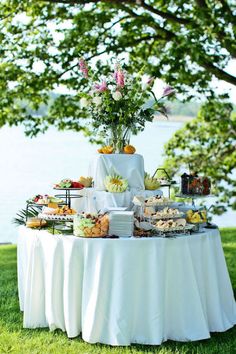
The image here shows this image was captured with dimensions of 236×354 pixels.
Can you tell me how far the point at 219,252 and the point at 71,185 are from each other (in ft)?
4.48

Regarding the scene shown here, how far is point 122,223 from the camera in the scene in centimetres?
474

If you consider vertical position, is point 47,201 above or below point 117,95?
below

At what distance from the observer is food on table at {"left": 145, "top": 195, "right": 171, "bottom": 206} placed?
5.03m

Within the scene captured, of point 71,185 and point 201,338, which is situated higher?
point 71,185

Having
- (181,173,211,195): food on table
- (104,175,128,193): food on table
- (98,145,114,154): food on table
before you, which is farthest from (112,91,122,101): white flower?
(181,173,211,195): food on table

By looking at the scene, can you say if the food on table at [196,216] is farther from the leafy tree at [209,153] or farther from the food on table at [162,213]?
the leafy tree at [209,153]

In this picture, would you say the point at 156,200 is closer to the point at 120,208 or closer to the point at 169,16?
the point at 120,208

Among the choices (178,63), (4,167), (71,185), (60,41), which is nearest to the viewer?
(71,185)

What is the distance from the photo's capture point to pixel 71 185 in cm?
541

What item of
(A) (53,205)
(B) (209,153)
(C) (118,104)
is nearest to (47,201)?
(A) (53,205)

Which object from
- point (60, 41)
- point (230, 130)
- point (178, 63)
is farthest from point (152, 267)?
point (230, 130)

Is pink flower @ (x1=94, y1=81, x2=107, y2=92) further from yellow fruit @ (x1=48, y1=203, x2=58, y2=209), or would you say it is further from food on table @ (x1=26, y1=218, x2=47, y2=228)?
food on table @ (x1=26, y1=218, x2=47, y2=228)

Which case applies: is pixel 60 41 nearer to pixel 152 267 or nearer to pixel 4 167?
pixel 152 267

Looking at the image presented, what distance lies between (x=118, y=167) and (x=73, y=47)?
6315mm
